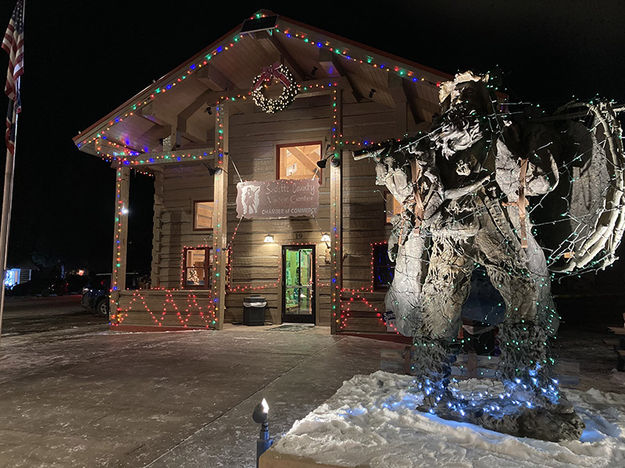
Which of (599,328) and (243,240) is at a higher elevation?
(243,240)

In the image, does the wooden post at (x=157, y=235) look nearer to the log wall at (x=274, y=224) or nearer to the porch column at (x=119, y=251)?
the log wall at (x=274, y=224)

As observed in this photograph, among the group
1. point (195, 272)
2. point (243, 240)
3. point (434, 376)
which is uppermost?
point (243, 240)

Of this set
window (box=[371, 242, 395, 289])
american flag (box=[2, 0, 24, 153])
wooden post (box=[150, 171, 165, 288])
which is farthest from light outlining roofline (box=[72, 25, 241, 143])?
window (box=[371, 242, 395, 289])

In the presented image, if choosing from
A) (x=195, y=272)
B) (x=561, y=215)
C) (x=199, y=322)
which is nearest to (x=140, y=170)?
(x=195, y=272)

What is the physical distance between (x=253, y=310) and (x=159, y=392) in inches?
247

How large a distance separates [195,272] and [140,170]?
3.64 metres

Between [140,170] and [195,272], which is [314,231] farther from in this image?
[140,170]

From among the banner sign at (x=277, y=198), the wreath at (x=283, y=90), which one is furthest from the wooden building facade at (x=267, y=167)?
the banner sign at (x=277, y=198)

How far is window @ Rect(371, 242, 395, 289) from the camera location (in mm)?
10820

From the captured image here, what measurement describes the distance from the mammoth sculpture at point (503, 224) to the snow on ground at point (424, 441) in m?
0.23

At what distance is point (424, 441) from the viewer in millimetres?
3324

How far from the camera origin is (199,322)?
11.0 m

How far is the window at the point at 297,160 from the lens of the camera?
12094 millimetres

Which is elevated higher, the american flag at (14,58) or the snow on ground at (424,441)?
the american flag at (14,58)
